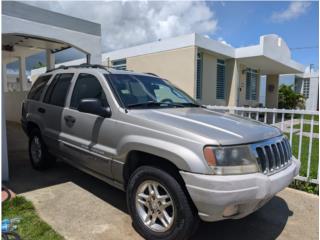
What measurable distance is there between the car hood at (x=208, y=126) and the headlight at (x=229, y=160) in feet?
0.24

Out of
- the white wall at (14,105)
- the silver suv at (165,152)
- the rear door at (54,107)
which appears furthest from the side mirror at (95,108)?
the white wall at (14,105)

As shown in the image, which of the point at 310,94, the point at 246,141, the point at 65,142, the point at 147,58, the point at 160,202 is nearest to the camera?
the point at 246,141

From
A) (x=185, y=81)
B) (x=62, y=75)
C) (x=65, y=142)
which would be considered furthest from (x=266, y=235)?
(x=185, y=81)

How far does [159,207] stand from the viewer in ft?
10.2

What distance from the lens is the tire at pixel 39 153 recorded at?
5426 mm

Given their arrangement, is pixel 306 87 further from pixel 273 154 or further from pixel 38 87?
pixel 273 154

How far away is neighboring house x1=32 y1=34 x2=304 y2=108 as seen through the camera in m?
12.3

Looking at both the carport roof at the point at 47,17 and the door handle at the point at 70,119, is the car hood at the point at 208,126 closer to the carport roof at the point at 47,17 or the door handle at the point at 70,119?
the door handle at the point at 70,119

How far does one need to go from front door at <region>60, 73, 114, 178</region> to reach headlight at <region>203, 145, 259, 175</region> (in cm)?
144

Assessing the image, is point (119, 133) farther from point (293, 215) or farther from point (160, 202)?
point (293, 215)

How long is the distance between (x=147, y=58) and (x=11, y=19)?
29.1 feet

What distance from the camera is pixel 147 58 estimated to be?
13906 mm

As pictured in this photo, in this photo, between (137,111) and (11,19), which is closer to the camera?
(137,111)

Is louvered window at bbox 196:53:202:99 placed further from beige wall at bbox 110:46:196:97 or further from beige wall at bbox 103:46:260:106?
beige wall at bbox 110:46:196:97
